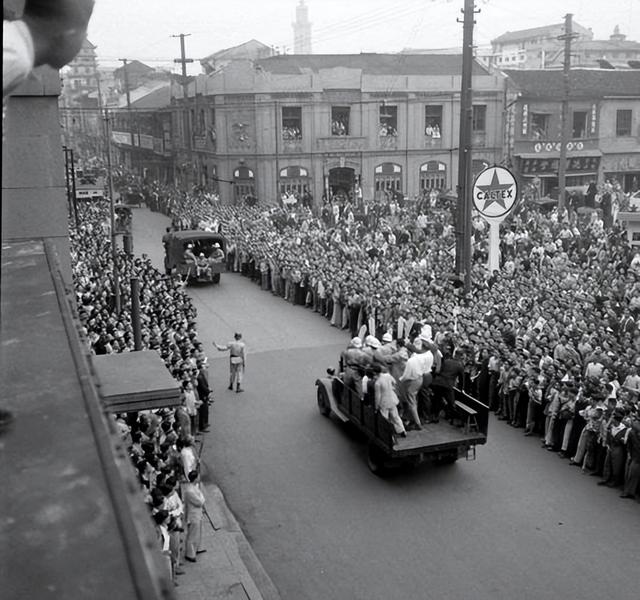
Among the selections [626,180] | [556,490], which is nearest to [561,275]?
[556,490]

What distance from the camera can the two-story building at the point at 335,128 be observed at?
148 feet

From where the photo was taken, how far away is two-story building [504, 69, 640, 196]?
47219 mm

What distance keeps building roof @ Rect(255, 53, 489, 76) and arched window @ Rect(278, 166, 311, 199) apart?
5852mm

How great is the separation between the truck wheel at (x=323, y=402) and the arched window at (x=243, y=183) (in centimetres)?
3119

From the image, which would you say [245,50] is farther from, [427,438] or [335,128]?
[427,438]

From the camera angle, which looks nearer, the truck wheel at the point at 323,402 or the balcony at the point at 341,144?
the truck wheel at the point at 323,402

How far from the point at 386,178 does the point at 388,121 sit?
3320mm

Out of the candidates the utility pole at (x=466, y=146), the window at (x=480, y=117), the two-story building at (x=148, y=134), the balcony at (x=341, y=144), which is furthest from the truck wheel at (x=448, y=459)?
the two-story building at (x=148, y=134)

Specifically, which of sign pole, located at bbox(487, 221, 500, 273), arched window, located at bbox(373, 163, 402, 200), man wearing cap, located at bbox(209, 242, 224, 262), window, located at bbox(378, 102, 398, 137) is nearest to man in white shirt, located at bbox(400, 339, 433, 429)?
sign pole, located at bbox(487, 221, 500, 273)

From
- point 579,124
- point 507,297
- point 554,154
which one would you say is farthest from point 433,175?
point 507,297

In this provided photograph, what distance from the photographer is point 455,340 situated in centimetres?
1706

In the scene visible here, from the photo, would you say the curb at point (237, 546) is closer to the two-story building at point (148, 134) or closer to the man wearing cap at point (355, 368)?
the man wearing cap at point (355, 368)

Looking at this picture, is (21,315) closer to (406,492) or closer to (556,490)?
(406,492)

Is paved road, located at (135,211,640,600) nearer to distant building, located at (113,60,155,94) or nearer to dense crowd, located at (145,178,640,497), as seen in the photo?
dense crowd, located at (145,178,640,497)
